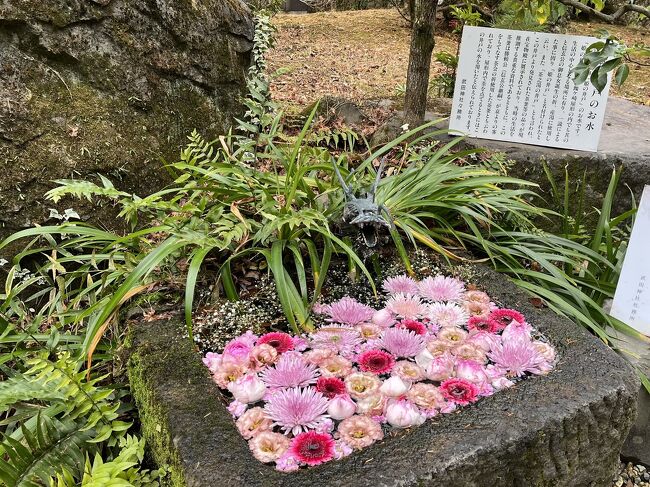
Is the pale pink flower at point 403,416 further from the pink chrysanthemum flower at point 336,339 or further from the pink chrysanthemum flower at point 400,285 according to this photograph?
the pink chrysanthemum flower at point 400,285

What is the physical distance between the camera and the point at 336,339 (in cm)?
188

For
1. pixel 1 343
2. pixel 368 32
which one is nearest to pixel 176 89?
pixel 1 343

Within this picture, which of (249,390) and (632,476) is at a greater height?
(249,390)

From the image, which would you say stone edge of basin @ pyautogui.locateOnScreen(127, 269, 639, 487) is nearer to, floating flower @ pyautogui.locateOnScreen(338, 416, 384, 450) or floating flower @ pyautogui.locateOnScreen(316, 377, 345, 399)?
floating flower @ pyautogui.locateOnScreen(338, 416, 384, 450)

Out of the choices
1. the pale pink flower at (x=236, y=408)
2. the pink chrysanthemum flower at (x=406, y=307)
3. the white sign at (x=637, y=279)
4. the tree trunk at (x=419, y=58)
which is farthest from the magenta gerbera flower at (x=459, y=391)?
the tree trunk at (x=419, y=58)

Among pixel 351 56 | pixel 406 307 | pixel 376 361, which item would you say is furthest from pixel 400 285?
pixel 351 56

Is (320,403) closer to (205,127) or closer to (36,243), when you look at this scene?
(36,243)

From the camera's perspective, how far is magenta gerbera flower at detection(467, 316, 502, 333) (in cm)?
196

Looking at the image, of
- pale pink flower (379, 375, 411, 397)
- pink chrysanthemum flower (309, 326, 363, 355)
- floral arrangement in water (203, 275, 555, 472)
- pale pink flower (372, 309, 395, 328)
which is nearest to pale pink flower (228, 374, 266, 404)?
floral arrangement in water (203, 275, 555, 472)

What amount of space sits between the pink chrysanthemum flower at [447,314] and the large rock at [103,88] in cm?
205

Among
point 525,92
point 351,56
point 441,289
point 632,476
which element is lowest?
point 632,476

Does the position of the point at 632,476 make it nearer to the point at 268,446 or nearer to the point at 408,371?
the point at 408,371

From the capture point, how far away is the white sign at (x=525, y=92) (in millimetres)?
3357

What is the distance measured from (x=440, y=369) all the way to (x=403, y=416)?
10.3 inches
